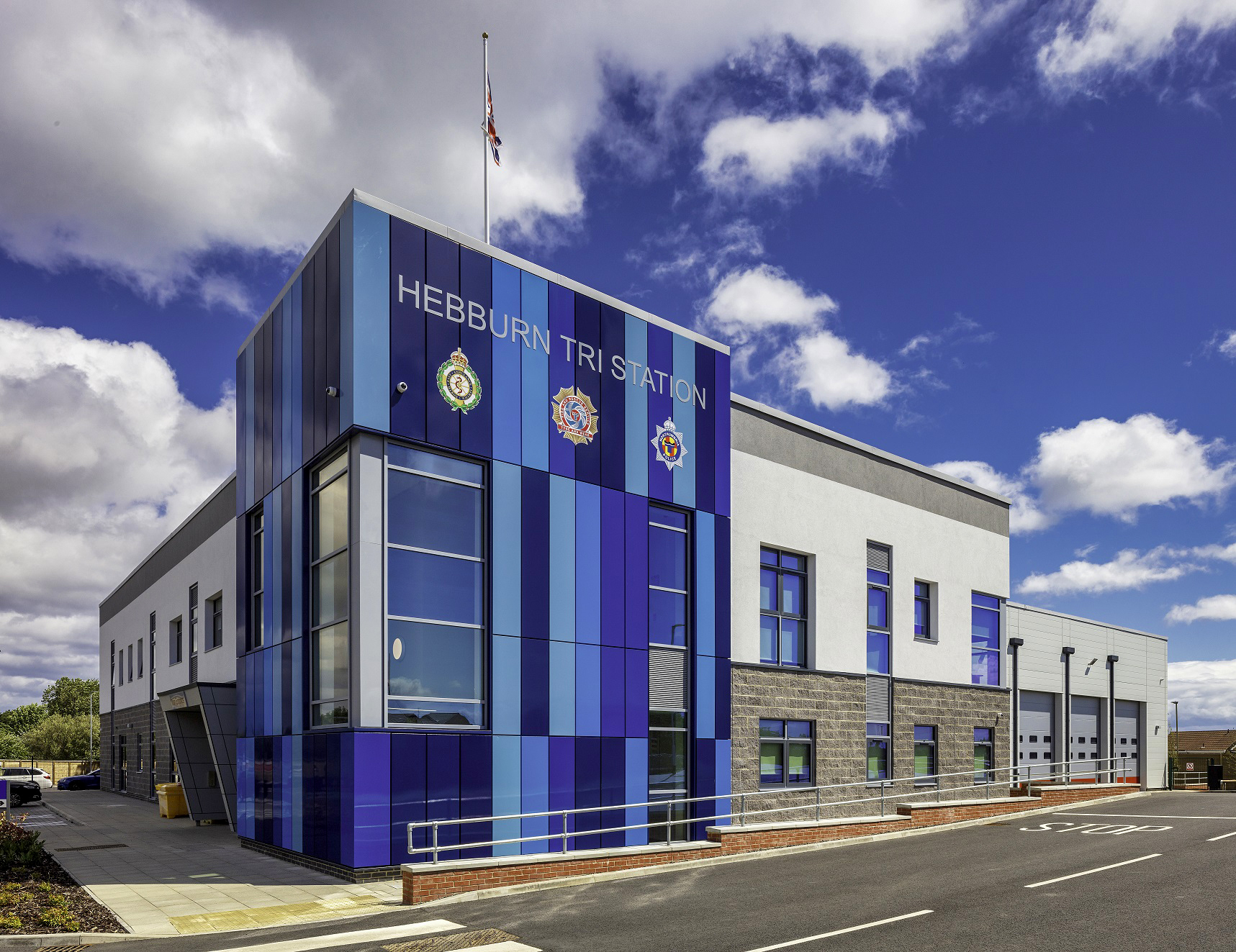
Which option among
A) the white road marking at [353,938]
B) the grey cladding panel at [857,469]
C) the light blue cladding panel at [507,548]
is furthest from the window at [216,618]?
the white road marking at [353,938]

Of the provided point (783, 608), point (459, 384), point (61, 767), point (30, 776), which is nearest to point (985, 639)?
point (783, 608)

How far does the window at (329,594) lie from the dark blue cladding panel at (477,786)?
2.24 metres

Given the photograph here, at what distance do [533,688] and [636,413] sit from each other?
6444 mm

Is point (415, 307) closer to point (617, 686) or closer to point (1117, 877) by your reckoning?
point (617, 686)

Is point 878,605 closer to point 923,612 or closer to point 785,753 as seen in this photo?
point 923,612

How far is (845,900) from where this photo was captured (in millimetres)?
14078

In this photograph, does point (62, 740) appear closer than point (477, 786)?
No

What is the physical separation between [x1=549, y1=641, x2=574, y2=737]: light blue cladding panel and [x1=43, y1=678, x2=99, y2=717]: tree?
339 ft

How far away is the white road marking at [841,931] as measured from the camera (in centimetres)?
1118

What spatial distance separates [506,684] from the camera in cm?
1836

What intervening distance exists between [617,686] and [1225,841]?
1240 centimetres


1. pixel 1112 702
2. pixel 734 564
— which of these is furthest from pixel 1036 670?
pixel 734 564

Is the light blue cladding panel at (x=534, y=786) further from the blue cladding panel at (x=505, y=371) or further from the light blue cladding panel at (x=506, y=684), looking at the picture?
the blue cladding panel at (x=505, y=371)

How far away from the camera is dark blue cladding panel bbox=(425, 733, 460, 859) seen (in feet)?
55.6
